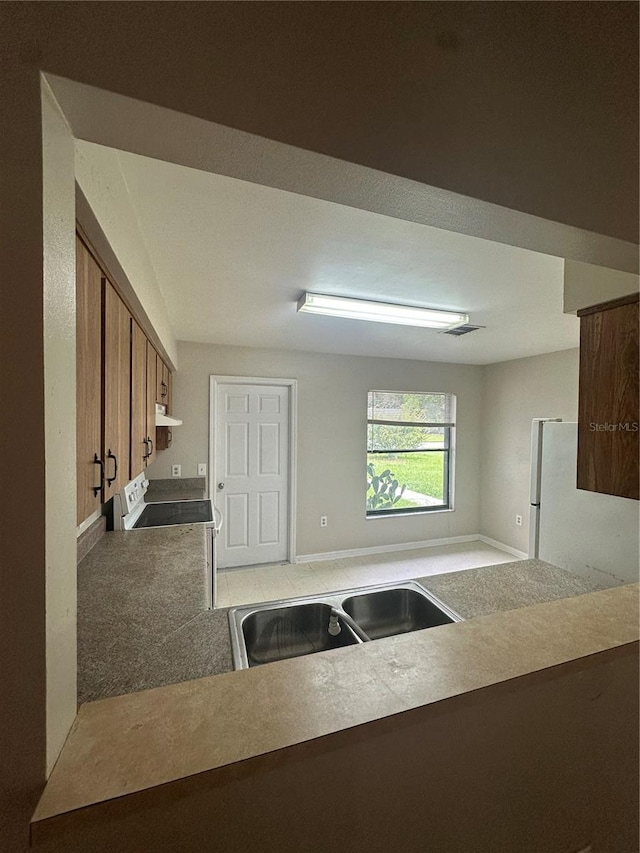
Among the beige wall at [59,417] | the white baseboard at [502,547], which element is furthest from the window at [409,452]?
the beige wall at [59,417]

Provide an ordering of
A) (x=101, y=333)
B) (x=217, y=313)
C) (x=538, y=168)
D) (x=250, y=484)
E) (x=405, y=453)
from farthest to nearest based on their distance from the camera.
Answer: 1. (x=405, y=453)
2. (x=250, y=484)
3. (x=217, y=313)
4. (x=101, y=333)
5. (x=538, y=168)

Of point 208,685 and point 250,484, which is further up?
point 208,685

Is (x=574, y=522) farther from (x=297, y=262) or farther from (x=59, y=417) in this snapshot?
(x=59, y=417)

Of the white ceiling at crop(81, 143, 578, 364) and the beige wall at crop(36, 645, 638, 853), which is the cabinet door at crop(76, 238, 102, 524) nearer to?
the white ceiling at crop(81, 143, 578, 364)

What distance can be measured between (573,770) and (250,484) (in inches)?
141

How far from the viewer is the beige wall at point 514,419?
411 centimetres

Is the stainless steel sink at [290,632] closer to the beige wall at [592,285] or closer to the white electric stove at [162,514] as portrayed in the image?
the white electric stove at [162,514]

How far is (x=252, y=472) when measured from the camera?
13.6ft

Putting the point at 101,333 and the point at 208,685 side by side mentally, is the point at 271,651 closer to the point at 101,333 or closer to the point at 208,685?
the point at 208,685

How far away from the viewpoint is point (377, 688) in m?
0.67

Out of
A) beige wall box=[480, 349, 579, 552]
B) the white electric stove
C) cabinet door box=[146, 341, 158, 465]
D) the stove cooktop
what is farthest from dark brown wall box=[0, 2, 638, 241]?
beige wall box=[480, 349, 579, 552]

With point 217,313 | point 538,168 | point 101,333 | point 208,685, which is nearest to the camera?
point 208,685

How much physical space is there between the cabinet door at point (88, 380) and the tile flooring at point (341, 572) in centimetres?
262

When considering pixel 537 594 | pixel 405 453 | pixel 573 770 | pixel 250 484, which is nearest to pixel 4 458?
pixel 573 770
